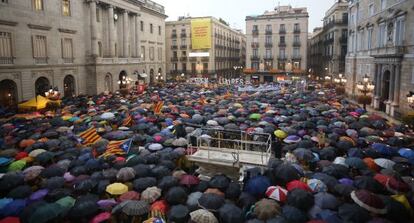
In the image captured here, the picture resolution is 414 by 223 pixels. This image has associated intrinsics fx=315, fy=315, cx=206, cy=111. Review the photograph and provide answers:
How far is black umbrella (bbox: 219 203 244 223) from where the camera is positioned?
370 inches

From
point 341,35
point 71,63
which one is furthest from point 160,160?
point 341,35

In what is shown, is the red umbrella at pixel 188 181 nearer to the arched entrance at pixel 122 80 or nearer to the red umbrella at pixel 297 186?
the red umbrella at pixel 297 186

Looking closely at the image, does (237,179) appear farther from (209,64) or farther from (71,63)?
(209,64)

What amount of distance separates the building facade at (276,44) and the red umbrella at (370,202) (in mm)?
60079

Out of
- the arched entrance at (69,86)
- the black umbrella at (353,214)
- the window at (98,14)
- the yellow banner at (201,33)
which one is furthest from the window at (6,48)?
the yellow banner at (201,33)

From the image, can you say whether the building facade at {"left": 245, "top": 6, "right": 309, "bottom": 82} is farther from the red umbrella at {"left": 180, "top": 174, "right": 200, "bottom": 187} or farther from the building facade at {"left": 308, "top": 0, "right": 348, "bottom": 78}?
the red umbrella at {"left": 180, "top": 174, "right": 200, "bottom": 187}

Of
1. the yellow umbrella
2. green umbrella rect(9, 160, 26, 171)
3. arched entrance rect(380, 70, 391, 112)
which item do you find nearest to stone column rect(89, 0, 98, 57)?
green umbrella rect(9, 160, 26, 171)

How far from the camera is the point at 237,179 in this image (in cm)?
1430

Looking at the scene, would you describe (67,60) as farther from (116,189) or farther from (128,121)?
(116,189)

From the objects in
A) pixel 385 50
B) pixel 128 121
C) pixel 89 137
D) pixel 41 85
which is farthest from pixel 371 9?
pixel 41 85

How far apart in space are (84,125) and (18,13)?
16.7 metres

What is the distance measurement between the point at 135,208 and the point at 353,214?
21.6 ft

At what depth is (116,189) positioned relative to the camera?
37.9ft

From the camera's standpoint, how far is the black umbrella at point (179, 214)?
9742mm
